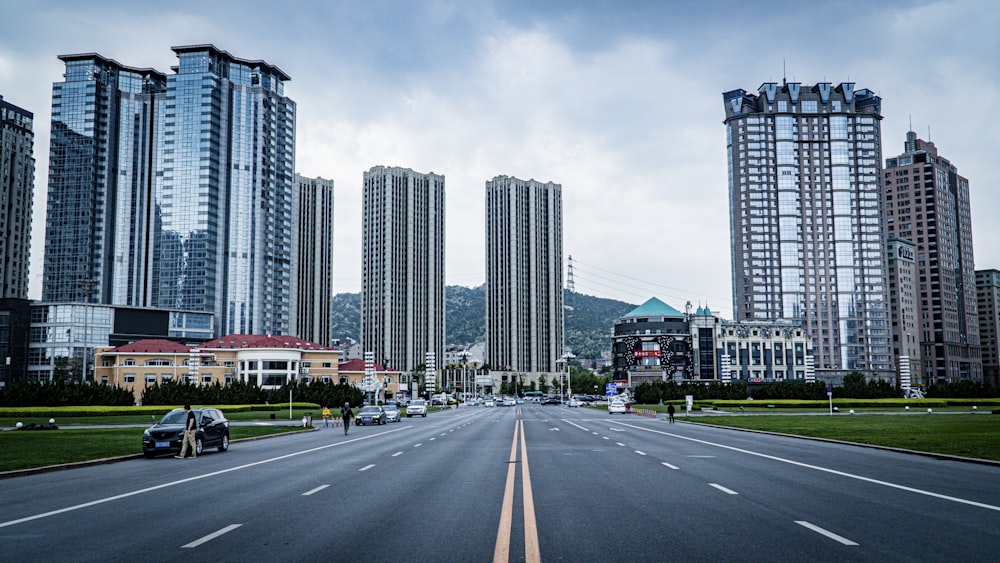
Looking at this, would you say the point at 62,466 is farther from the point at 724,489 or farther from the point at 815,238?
the point at 815,238

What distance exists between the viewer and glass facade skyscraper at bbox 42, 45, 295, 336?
181375 millimetres

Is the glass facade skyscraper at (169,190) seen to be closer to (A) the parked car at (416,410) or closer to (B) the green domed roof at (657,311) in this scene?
(B) the green domed roof at (657,311)

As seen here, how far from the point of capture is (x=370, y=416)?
5953 centimetres

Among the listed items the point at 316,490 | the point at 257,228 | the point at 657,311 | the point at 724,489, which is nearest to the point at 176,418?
the point at 316,490

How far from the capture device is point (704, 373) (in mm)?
182875

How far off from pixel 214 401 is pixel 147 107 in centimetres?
13699

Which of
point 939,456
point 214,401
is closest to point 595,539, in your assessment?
point 939,456

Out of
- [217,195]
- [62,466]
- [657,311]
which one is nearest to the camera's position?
[62,466]

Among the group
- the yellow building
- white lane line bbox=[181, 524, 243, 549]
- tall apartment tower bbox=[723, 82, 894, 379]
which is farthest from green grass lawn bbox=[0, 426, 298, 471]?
tall apartment tower bbox=[723, 82, 894, 379]

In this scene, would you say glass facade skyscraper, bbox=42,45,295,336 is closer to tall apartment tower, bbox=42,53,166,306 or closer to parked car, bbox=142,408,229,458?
tall apartment tower, bbox=42,53,166,306

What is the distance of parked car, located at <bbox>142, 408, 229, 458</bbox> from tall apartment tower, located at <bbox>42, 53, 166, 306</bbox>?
169343 millimetres

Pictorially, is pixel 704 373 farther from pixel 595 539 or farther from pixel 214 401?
pixel 595 539

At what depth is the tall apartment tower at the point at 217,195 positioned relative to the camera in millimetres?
180125

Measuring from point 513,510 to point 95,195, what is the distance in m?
200
